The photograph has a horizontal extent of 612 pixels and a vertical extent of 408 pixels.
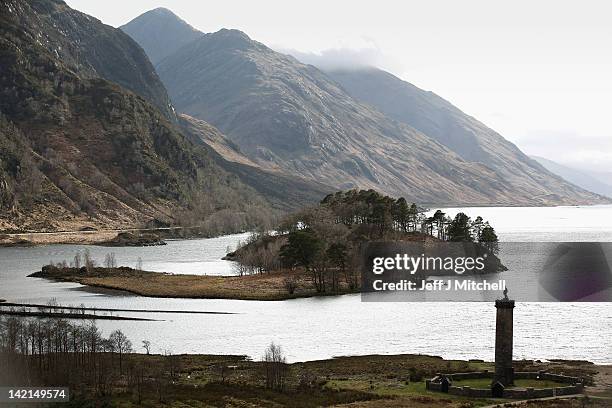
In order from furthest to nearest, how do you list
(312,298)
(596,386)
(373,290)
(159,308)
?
(373,290) → (312,298) → (159,308) → (596,386)

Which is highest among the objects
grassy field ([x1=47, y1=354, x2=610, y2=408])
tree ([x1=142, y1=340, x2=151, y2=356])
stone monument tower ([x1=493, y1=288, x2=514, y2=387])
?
stone monument tower ([x1=493, y1=288, x2=514, y2=387])

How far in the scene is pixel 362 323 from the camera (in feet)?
483

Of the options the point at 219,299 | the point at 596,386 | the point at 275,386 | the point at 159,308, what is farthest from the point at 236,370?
the point at 219,299

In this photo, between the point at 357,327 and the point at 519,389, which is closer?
the point at 519,389

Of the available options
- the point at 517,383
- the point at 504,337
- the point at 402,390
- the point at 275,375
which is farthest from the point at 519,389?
the point at 275,375

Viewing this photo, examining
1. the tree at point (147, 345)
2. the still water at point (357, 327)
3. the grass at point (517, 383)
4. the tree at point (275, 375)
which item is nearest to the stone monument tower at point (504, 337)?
the grass at point (517, 383)

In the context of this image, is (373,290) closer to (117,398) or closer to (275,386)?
(275,386)

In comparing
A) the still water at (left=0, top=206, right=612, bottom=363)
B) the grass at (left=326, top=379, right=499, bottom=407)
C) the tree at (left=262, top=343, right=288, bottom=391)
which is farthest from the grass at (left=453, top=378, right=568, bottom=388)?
the still water at (left=0, top=206, right=612, bottom=363)

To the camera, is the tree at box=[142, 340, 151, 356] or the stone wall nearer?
the stone wall

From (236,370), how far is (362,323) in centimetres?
4783

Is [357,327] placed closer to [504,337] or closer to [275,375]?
[275,375]

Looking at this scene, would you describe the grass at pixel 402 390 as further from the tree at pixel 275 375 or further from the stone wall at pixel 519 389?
the tree at pixel 275 375

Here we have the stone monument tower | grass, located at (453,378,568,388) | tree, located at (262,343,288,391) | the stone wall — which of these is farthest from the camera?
tree, located at (262,343,288,391)

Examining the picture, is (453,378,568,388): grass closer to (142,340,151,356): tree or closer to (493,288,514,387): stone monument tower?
(493,288,514,387): stone monument tower
